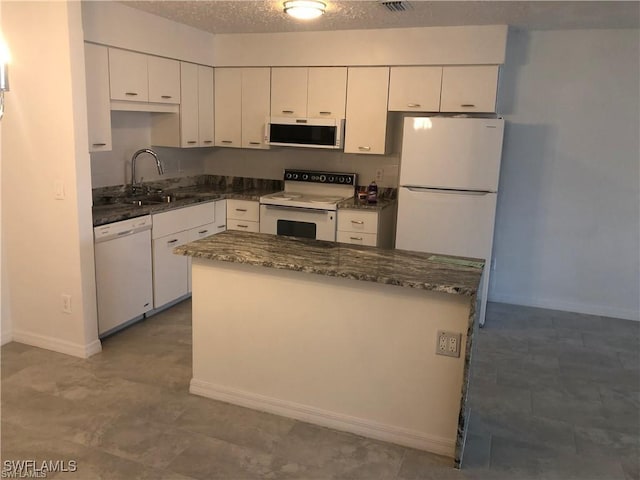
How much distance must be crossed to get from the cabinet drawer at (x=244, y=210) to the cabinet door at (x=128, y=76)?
49.6 inches

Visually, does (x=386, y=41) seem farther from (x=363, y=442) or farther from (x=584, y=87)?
(x=363, y=442)

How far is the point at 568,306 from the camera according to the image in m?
4.92

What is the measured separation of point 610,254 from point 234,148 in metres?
3.77

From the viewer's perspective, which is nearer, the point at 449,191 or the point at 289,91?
the point at 449,191

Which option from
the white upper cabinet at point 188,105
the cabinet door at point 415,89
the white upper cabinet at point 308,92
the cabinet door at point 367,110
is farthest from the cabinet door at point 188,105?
the cabinet door at point 415,89

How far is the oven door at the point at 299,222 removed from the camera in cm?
486

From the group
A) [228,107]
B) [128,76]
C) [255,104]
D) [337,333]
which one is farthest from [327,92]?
[337,333]

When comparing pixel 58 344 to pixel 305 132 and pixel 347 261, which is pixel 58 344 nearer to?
pixel 347 261

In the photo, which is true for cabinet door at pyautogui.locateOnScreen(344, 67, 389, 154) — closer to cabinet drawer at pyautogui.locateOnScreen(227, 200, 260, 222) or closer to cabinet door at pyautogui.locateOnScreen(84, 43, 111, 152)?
cabinet drawer at pyautogui.locateOnScreen(227, 200, 260, 222)

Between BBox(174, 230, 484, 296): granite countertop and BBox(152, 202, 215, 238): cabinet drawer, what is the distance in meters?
1.24

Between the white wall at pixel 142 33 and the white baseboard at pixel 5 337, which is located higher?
the white wall at pixel 142 33

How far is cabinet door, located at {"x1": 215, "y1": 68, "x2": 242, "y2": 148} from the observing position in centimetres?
521

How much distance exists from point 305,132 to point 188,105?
109cm

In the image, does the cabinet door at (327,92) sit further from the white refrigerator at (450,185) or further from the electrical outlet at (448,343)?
the electrical outlet at (448,343)
